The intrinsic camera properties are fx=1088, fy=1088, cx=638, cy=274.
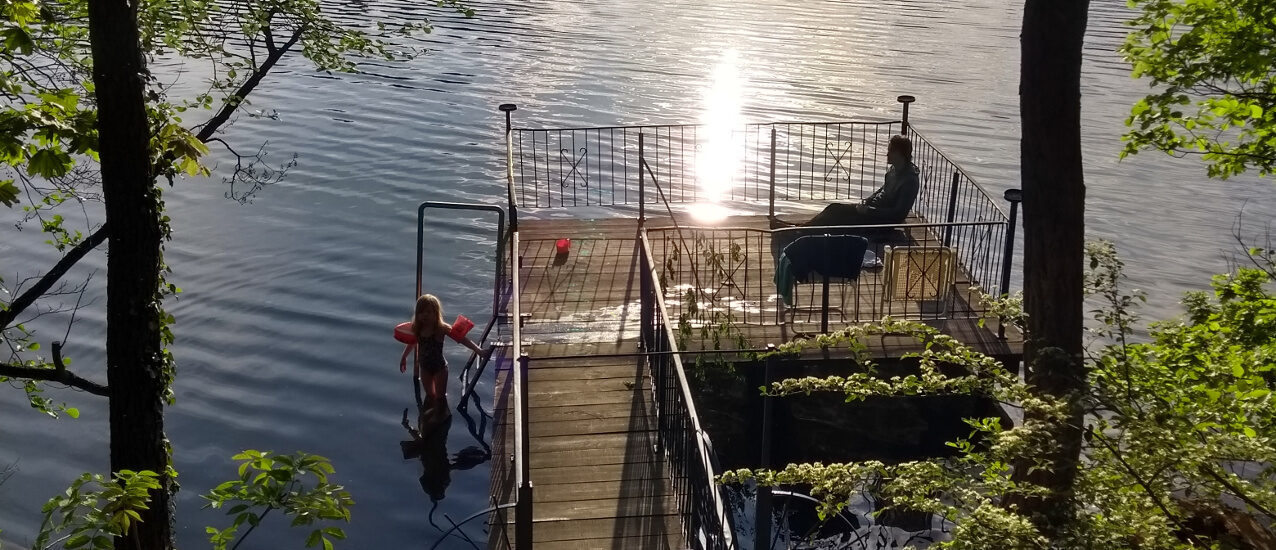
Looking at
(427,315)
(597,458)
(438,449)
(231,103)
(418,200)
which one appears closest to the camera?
(231,103)

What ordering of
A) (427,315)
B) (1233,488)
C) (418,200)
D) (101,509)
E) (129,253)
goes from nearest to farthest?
(101,509)
(1233,488)
(129,253)
(427,315)
(418,200)

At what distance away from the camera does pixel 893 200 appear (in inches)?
490

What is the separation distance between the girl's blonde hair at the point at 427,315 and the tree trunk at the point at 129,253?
5639 millimetres

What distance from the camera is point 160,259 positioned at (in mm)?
5680

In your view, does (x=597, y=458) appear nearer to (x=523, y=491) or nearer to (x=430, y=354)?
(x=523, y=491)

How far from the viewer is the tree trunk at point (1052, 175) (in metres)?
7.01

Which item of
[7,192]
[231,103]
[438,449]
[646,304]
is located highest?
[231,103]

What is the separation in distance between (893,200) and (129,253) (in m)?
8.89

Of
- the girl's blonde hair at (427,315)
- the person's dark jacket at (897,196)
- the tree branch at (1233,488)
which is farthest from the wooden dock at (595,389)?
the tree branch at (1233,488)

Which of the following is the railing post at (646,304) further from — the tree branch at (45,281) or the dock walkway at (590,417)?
the tree branch at (45,281)

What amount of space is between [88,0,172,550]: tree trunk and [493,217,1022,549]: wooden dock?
9.39 ft

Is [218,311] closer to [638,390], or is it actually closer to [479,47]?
[638,390]

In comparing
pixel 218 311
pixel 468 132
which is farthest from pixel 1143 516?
pixel 468 132

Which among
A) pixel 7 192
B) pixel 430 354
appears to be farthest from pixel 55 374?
pixel 430 354
